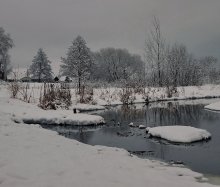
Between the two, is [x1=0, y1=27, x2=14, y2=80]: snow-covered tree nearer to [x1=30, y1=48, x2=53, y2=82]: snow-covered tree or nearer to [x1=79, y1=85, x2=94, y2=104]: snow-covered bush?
[x1=30, y1=48, x2=53, y2=82]: snow-covered tree

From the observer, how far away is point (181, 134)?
34.7 feet

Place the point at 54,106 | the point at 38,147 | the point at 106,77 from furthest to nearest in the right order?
the point at 106,77
the point at 54,106
the point at 38,147

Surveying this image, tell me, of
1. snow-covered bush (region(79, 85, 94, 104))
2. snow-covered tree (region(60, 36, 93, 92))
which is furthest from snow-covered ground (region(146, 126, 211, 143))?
snow-covered tree (region(60, 36, 93, 92))

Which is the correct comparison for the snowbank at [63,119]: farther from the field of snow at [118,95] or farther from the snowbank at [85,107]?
the field of snow at [118,95]

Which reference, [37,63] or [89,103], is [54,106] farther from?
[37,63]

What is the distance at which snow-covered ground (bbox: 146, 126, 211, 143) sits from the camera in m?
10.3

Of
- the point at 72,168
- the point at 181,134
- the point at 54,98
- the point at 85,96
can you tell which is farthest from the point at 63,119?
the point at 72,168

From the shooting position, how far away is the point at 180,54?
6050cm

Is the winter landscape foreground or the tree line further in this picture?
the tree line

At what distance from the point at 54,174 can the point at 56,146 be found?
211 cm

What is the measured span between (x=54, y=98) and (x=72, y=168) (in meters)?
13.4

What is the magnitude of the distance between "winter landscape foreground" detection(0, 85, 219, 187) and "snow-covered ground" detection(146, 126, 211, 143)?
10.9 feet

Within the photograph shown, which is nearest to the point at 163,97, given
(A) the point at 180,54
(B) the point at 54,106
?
(B) the point at 54,106

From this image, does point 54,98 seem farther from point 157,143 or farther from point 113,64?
point 113,64
